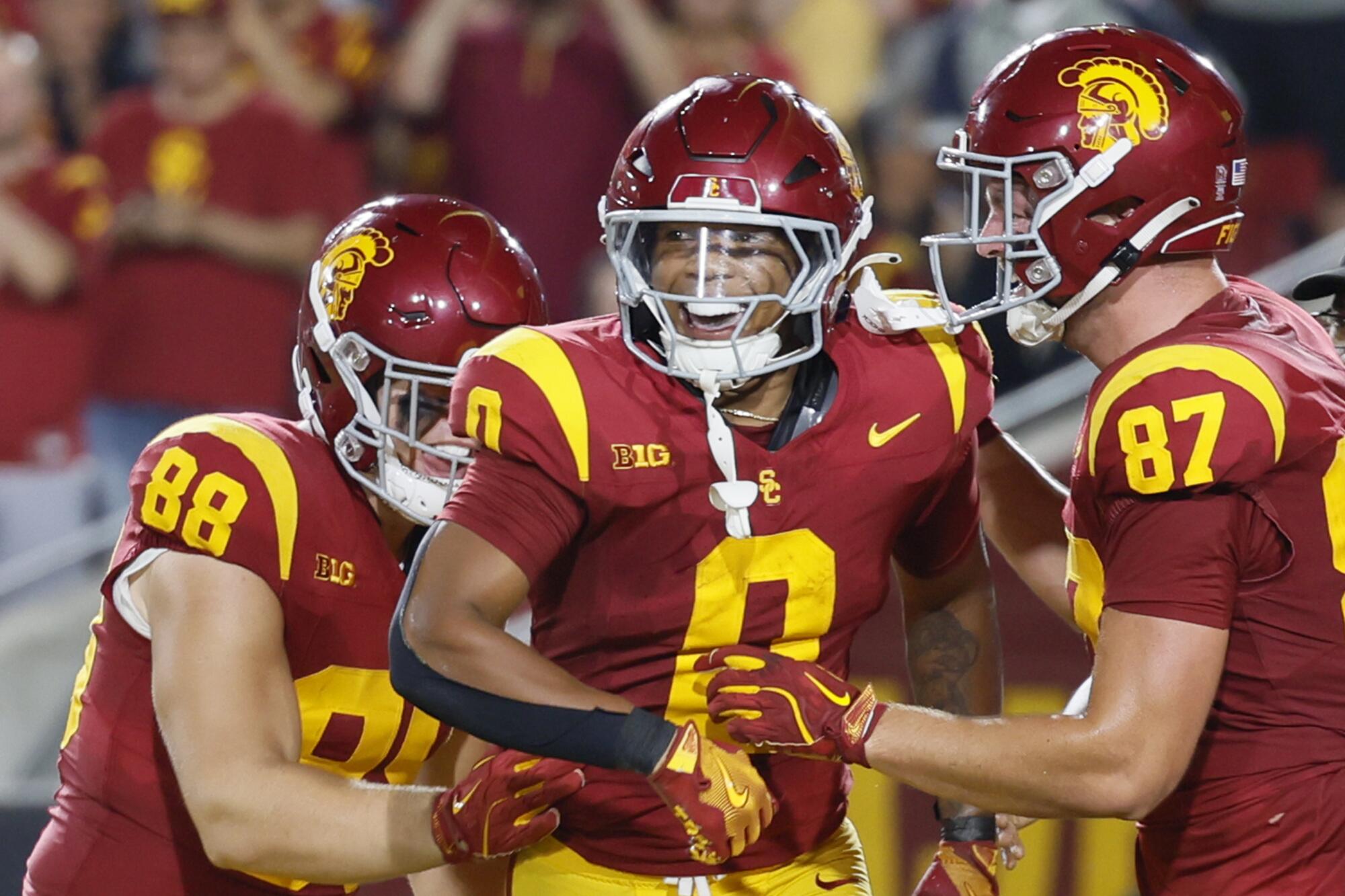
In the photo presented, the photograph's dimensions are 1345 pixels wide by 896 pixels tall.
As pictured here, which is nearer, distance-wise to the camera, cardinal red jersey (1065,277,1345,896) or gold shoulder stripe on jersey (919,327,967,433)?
cardinal red jersey (1065,277,1345,896)

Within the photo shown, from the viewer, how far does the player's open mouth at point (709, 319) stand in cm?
218

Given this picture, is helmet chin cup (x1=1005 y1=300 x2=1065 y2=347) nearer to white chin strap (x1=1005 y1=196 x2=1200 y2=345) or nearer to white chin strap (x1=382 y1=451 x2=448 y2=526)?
white chin strap (x1=1005 y1=196 x2=1200 y2=345)

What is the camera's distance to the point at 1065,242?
7.31 ft

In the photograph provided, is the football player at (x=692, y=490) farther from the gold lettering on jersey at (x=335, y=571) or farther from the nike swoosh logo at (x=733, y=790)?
the gold lettering on jersey at (x=335, y=571)

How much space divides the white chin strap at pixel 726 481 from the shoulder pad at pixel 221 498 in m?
0.59

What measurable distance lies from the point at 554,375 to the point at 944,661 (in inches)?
32.0

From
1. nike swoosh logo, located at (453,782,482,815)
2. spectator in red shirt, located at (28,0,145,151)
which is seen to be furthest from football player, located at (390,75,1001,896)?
spectator in red shirt, located at (28,0,145,151)

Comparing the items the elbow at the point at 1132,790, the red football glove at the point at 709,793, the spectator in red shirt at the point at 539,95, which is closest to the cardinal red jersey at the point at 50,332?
the spectator in red shirt at the point at 539,95

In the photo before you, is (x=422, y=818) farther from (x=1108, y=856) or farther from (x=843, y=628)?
(x=1108, y=856)

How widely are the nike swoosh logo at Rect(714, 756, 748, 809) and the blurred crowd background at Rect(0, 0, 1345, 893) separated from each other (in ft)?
9.89

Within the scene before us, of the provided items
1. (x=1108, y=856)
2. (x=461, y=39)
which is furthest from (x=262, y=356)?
(x=1108, y=856)

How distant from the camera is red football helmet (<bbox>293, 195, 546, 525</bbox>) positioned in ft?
8.00

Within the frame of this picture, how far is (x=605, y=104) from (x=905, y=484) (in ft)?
10.2

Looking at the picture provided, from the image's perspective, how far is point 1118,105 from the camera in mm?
2205
